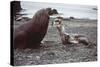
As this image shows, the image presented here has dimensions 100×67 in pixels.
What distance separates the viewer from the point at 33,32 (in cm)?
239

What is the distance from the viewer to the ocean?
2350 mm

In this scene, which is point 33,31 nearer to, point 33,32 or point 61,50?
point 33,32

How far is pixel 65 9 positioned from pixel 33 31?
558 mm

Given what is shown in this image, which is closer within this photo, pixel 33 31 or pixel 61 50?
pixel 33 31

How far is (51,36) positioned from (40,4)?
46 cm

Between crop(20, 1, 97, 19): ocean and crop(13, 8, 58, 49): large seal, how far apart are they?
0.07 m

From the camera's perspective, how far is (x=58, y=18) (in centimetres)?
251

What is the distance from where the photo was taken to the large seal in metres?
2.30

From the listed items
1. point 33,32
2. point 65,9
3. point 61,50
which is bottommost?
point 61,50

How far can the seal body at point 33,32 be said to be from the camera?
230 centimetres

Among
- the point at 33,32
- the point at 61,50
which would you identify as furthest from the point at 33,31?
the point at 61,50

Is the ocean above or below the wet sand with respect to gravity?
above

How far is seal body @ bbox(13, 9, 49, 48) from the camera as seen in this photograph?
2299 mm
